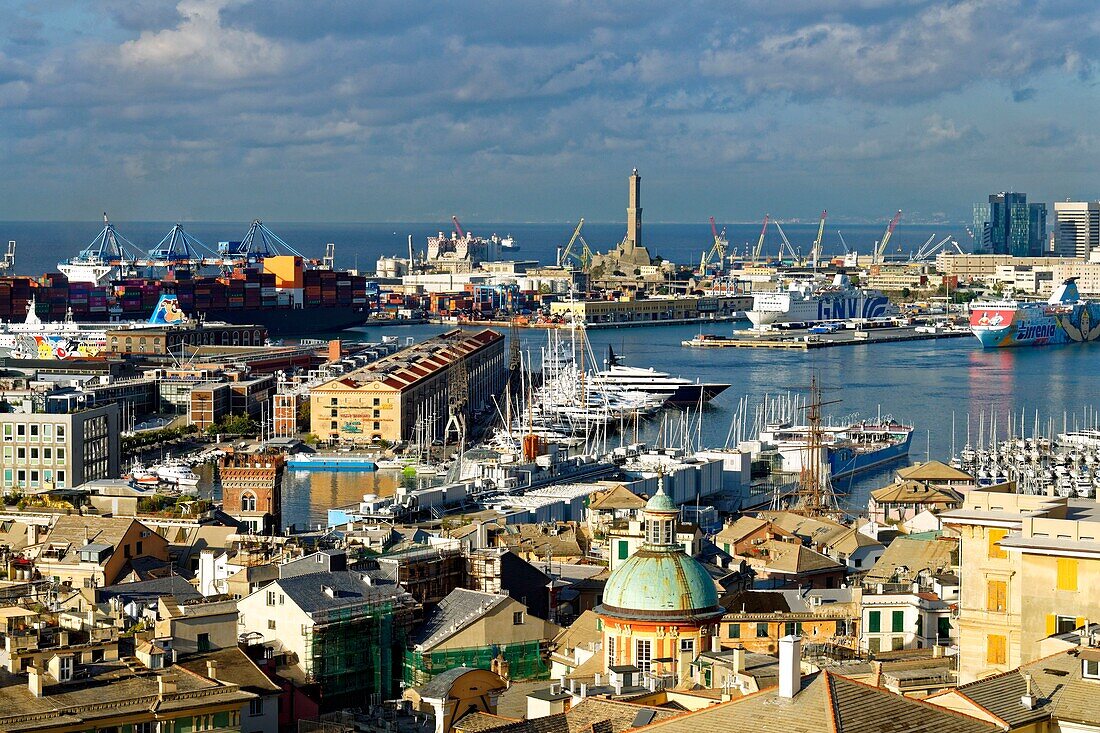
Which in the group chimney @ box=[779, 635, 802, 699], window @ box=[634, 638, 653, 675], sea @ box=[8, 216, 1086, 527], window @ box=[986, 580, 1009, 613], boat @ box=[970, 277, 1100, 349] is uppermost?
chimney @ box=[779, 635, 802, 699]

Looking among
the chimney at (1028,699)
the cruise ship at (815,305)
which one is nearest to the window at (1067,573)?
the chimney at (1028,699)

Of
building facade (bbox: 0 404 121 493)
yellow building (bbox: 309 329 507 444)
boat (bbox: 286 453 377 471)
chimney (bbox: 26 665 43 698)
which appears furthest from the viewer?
yellow building (bbox: 309 329 507 444)

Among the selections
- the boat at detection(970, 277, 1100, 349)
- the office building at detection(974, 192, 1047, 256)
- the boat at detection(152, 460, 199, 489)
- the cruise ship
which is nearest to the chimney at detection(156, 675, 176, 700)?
the boat at detection(152, 460, 199, 489)

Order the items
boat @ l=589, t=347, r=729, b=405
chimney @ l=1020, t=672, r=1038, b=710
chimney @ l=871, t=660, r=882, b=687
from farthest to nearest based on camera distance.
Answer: boat @ l=589, t=347, r=729, b=405
chimney @ l=871, t=660, r=882, b=687
chimney @ l=1020, t=672, r=1038, b=710

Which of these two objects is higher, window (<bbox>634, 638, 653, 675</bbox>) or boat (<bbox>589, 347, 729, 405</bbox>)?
window (<bbox>634, 638, 653, 675</bbox>)

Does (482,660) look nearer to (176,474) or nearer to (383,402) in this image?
(176,474)

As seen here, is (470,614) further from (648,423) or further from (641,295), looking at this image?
(641,295)

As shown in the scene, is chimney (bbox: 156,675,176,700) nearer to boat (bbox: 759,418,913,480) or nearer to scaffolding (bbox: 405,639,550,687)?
scaffolding (bbox: 405,639,550,687)

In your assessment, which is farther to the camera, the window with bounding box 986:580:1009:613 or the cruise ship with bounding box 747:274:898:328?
the cruise ship with bounding box 747:274:898:328
